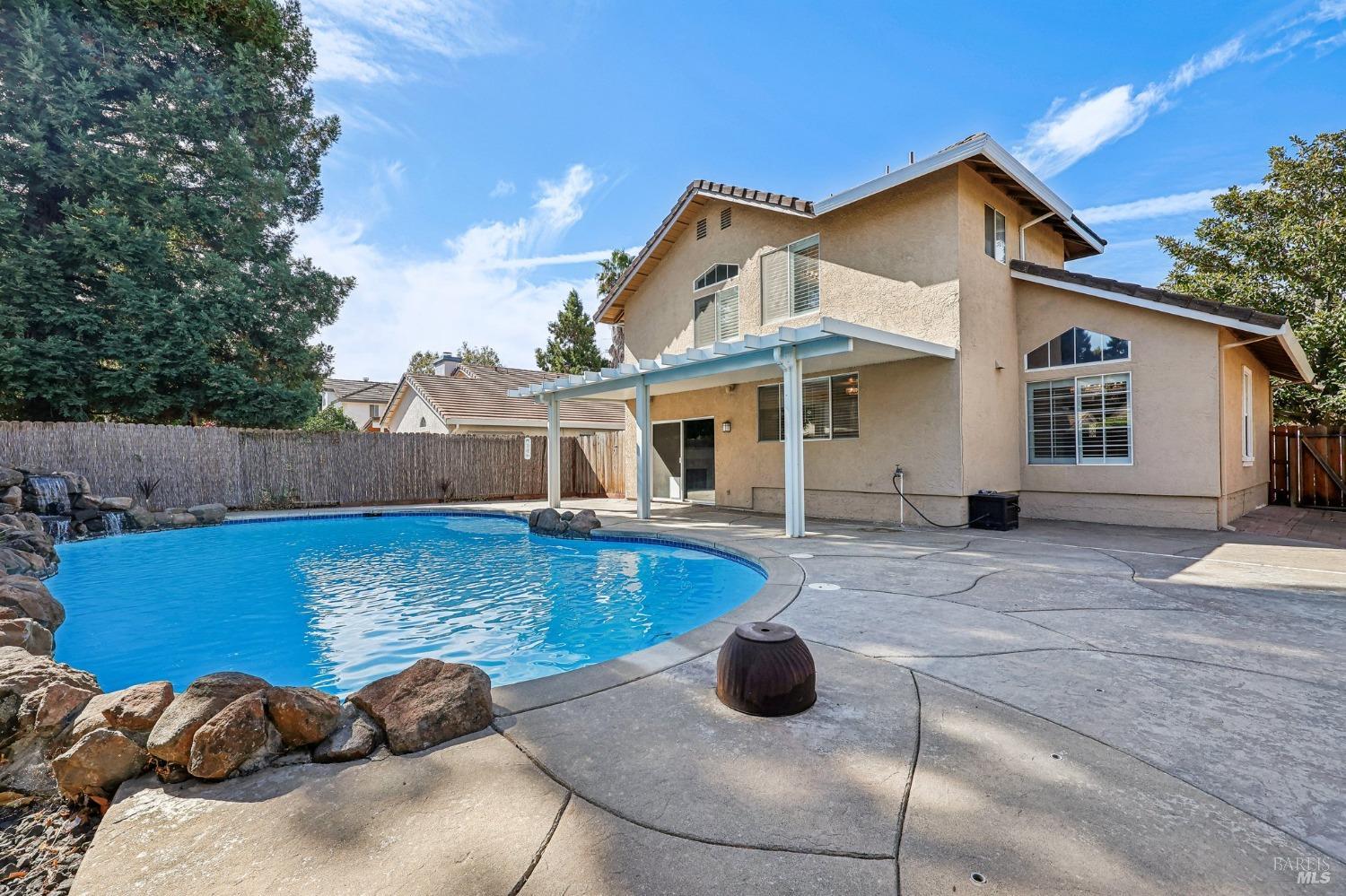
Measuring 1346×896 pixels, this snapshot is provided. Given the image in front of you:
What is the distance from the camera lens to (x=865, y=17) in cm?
1077

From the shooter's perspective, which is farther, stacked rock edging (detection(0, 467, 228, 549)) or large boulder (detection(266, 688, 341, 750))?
stacked rock edging (detection(0, 467, 228, 549))

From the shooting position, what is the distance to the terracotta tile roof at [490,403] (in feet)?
72.1

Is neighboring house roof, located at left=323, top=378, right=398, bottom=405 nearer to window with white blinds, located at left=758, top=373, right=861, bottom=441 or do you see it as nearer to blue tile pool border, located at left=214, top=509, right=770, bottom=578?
blue tile pool border, located at left=214, top=509, right=770, bottom=578

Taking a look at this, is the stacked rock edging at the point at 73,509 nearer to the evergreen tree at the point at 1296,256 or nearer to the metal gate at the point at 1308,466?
the metal gate at the point at 1308,466

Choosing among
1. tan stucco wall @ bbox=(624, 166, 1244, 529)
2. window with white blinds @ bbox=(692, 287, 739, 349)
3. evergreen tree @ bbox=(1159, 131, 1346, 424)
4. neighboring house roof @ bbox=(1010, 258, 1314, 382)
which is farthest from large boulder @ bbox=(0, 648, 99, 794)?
evergreen tree @ bbox=(1159, 131, 1346, 424)

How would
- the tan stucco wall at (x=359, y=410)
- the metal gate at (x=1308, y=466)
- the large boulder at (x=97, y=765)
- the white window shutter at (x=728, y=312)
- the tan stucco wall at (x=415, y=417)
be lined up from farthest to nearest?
the tan stucco wall at (x=359, y=410) → the tan stucco wall at (x=415, y=417) → the white window shutter at (x=728, y=312) → the metal gate at (x=1308, y=466) → the large boulder at (x=97, y=765)

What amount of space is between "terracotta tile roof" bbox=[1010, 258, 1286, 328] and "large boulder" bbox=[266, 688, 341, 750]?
11.0 metres

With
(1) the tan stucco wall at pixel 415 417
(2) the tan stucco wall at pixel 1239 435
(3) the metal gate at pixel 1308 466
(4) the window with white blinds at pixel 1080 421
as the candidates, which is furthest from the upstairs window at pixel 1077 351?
(1) the tan stucco wall at pixel 415 417

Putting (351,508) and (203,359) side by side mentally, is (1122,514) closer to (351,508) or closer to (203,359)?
(351,508)

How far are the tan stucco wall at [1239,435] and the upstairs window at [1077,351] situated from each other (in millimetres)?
1249

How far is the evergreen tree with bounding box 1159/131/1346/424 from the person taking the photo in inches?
536

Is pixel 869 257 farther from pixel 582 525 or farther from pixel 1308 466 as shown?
pixel 1308 466

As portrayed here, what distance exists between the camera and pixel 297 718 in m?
2.42

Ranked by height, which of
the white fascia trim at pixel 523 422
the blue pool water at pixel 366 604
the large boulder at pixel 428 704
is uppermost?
the white fascia trim at pixel 523 422
